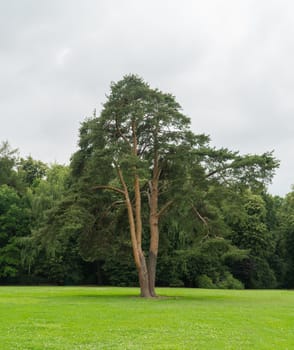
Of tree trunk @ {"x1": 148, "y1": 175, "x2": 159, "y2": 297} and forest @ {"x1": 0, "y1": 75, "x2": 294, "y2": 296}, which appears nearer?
forest @ {"x1": 0, "y1": 75, "x2": 294, "y2": 296}

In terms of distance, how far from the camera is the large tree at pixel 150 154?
30.4m

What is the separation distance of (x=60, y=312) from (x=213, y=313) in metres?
6.79

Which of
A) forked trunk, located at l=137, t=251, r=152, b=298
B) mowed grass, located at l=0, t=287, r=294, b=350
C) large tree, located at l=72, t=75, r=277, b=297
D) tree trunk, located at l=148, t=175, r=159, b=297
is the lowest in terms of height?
mowed grass, located at l=0, t=287, r=294, b=350

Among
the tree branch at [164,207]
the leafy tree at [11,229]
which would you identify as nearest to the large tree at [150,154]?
the tree branch at [164,207]

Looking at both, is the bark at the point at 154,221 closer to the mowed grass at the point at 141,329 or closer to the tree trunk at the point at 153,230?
the tree trunk at the point at 153,230

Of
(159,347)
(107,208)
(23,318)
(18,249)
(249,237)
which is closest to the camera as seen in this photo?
(159,347)

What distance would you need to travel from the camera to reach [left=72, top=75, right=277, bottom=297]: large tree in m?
30.4

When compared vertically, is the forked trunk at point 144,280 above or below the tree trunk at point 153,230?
below

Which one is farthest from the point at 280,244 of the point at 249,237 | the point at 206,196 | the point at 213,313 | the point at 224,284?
the point at 213,313

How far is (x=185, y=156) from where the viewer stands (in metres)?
31.5

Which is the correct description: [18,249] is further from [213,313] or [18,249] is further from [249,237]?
[213,313]

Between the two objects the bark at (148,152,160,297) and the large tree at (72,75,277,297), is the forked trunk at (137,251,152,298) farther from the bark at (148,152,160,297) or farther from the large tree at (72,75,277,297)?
the bark at (148,152,160,297)

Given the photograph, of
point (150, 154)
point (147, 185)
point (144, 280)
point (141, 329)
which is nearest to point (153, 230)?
point (144, 280)

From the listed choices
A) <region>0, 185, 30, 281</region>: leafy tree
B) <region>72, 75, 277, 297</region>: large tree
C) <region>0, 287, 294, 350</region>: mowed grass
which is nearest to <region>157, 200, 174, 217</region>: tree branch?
<region>72, 75, 277, 297</region>: large tree
